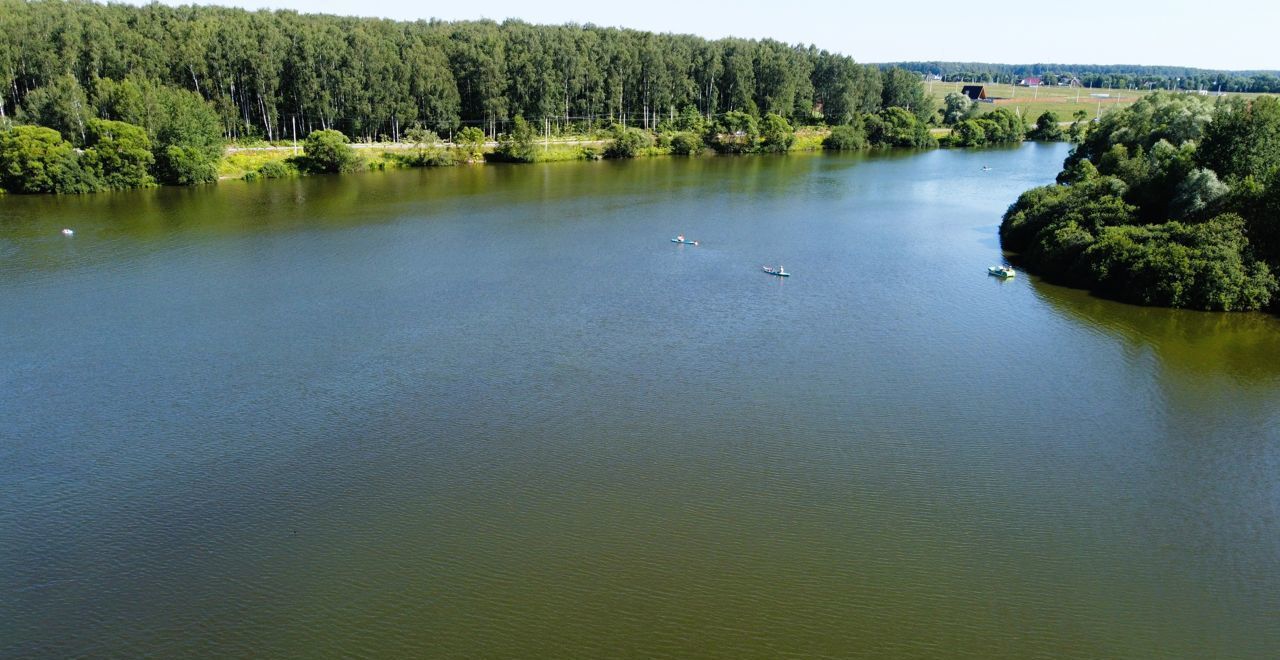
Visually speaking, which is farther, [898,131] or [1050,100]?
[1050,100]

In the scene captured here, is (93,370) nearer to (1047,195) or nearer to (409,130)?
(1047,195)

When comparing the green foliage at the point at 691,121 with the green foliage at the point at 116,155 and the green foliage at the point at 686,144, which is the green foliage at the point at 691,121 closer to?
the green foliage at the point at 686,144

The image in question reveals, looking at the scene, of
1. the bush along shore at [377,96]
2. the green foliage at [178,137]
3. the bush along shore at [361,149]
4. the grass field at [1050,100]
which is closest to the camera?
the bush along shore at [361,149]

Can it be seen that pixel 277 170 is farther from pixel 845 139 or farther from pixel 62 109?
pixel 845 139

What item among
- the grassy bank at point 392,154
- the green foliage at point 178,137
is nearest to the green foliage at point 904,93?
the grassy bank at point 392,154

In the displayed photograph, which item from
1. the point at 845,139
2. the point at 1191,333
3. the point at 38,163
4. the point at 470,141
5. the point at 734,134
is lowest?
the point at 1191,333

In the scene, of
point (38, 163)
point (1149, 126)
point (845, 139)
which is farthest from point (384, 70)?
point (1149, 126)

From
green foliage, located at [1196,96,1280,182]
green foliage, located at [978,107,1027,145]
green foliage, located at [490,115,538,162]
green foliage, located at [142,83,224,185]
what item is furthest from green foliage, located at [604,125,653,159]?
green foliage, located at [1196,96,1280,182]
